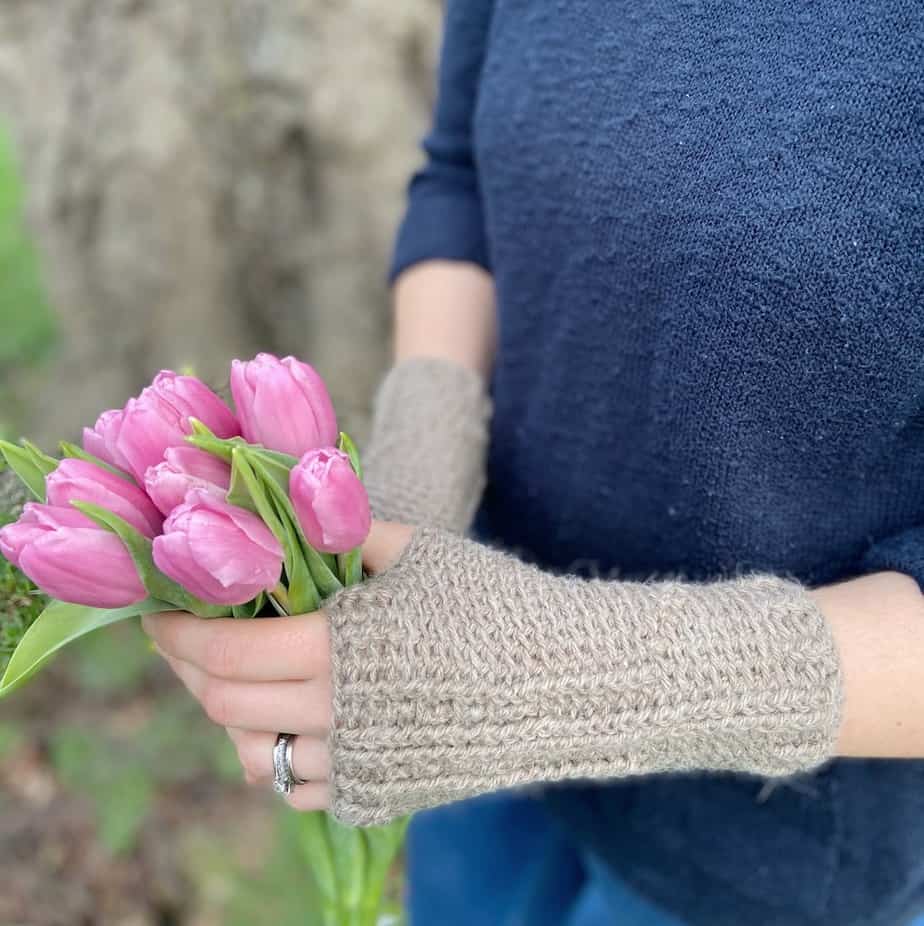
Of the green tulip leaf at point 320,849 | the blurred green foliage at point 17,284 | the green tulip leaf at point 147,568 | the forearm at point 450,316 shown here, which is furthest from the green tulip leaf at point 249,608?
the blurred green foliage at point 17,284

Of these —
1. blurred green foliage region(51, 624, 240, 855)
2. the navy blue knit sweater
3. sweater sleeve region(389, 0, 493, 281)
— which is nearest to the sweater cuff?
sweater sleeve region(389, 0, 493, 281)

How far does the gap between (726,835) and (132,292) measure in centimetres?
151

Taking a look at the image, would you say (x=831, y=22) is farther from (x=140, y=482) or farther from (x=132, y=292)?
(x=132, y=292)

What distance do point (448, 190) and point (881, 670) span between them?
2.20ft

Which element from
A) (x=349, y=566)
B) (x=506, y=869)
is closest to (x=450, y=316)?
(x=349, y=566)

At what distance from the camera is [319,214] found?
1.80 m

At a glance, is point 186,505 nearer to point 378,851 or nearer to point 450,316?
point 378,851

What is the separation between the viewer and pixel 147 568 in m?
0.48

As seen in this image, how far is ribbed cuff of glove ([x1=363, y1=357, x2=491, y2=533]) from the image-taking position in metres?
0.77

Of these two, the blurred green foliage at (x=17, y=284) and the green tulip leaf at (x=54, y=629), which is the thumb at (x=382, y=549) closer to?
the green tulip leaf at (x=54, y=629)

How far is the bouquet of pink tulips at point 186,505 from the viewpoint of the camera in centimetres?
45

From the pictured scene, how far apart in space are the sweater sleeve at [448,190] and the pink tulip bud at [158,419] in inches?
21.8

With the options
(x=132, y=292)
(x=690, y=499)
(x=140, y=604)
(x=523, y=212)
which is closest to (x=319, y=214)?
(x=132, y=292)

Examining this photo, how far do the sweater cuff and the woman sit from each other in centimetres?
13
